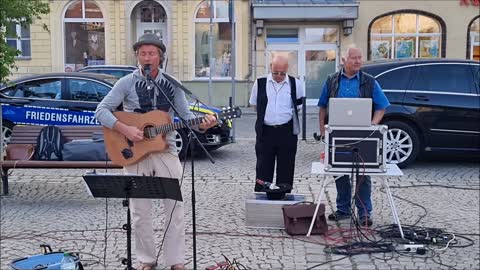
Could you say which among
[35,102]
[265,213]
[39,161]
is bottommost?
[265,213]

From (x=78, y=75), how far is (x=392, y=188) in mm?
5834

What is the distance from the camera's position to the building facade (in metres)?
22.2

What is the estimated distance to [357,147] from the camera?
19.7 feet

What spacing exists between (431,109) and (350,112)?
14.5 ft

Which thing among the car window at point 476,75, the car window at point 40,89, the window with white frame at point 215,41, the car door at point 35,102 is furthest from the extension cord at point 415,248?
the window with white frame at point 215,41

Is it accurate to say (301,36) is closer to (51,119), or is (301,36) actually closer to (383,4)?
(383,4)

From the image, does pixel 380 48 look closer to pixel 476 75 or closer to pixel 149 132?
pixel 476 75

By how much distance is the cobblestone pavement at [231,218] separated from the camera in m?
5.66

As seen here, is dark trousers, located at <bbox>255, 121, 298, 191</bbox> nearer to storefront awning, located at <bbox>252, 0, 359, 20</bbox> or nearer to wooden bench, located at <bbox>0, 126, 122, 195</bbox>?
wooden bench, located at <bbox>0, 126, 122, 195</bbox>

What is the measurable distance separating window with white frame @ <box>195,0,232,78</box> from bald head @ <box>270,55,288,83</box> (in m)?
15.7

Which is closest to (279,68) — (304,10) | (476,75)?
(476,75)

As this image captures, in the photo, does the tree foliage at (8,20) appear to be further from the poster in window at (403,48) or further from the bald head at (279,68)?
the poster in window at (403,48)

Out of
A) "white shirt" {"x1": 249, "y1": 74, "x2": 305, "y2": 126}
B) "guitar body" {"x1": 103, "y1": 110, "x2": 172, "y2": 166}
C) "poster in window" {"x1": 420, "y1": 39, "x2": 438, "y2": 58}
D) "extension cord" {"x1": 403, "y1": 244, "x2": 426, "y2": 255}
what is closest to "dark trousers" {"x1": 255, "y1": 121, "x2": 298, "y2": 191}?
"white shirt" {"x1": 249, "y1": 74, "x2": 305, "y2": 126}

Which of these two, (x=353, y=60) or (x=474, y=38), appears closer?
(x=353, y=60)
